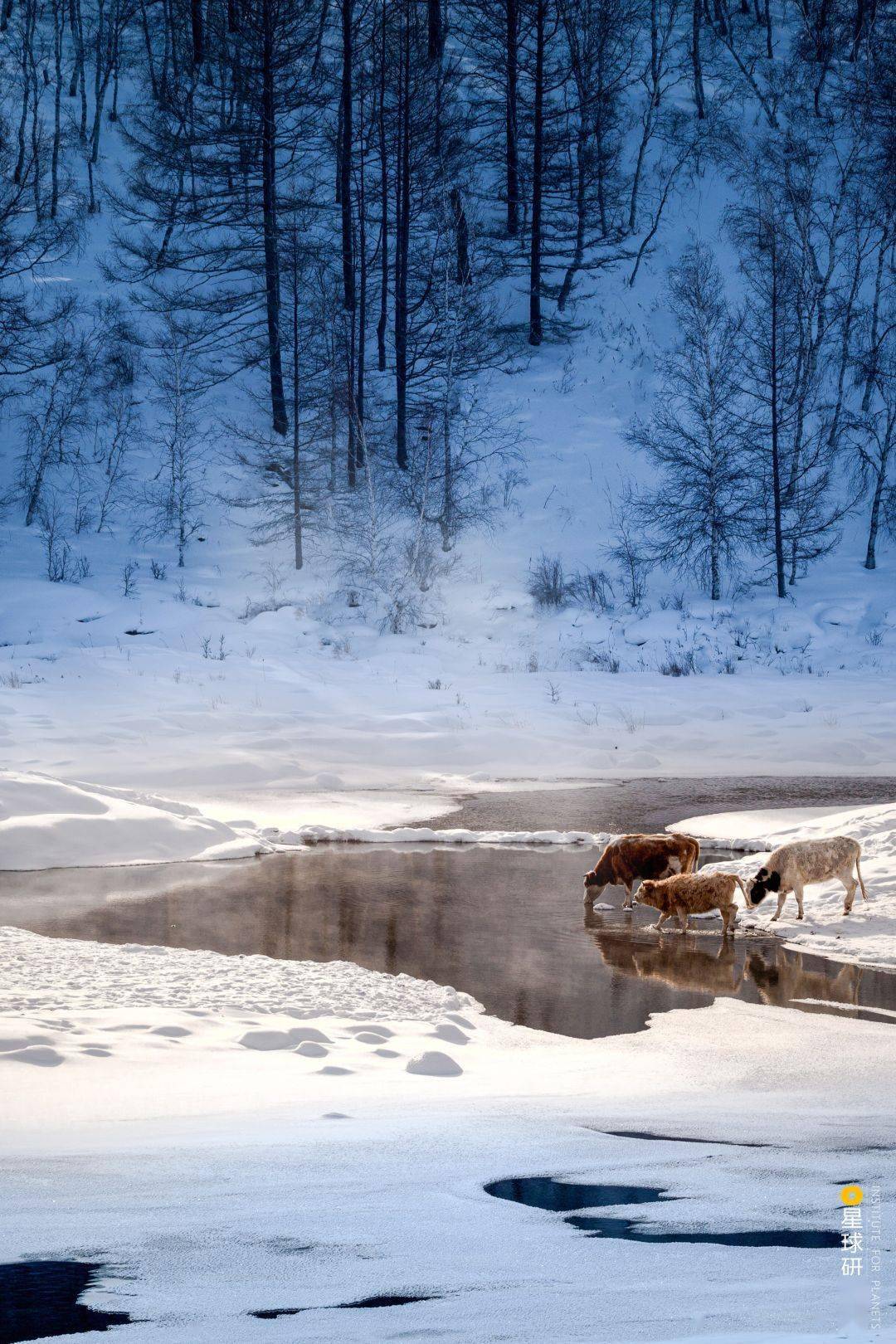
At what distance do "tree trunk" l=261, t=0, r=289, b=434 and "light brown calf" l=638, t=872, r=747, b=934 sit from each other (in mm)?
24124

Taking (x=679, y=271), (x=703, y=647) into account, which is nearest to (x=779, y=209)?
(x=679, y=271)

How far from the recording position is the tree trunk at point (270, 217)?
29125 millimetres

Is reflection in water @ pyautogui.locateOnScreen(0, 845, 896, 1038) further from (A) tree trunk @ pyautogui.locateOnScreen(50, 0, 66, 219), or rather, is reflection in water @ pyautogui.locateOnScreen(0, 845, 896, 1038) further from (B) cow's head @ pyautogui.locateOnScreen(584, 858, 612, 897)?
(A) tree trunk @ pyautogui.locateOnScreen(50, 0, 66, 219)

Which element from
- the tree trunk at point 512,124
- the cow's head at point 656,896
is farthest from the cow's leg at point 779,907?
the tree trunk at point 512,124

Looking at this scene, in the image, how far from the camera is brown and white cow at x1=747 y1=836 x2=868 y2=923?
25.1 feet

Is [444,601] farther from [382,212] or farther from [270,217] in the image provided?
[382,212]

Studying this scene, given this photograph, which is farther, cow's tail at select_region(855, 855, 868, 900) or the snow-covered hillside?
the snow-covered hillside

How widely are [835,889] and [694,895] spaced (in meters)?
1.38

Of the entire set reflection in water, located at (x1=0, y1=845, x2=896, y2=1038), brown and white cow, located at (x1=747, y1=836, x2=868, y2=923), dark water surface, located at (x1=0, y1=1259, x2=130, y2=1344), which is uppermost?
brown and white cow, located at (x1=747, y1=836, x2=868, y2=923)

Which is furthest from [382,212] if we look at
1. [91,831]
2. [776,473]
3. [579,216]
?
[91,831]

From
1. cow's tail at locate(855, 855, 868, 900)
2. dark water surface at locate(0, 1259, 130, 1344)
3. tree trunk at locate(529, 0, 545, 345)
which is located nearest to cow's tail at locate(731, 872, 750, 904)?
cow's tail at locate(855, 855, 868, 900)

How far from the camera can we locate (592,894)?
331 inches

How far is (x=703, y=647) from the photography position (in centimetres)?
2325

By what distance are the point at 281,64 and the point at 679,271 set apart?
473 inches
